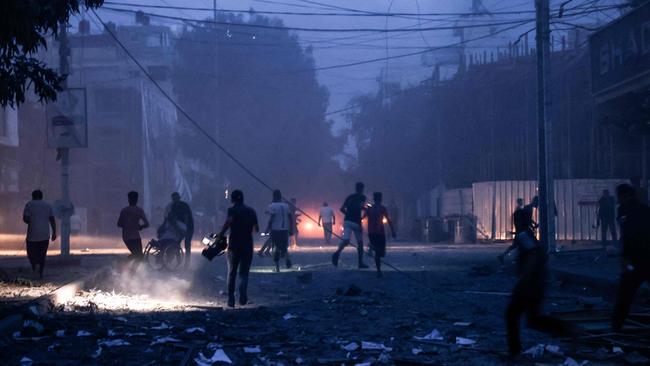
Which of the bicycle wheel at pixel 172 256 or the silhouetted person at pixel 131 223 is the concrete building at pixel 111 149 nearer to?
the bicycle wheel at pixel 172 256

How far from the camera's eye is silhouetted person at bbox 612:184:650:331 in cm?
892

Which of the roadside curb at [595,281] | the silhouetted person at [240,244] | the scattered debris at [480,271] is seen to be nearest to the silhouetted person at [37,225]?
the silhouetted person at [240,244]

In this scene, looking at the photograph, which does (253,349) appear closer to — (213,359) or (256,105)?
(213,359)

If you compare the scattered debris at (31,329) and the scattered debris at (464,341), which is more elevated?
the scattered debris at (31,329)

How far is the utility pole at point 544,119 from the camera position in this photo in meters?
21.9

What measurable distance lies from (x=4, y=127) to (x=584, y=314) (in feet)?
106

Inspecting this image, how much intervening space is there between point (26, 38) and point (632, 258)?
308 inches

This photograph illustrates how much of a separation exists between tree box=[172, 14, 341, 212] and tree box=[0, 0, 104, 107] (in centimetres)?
4418

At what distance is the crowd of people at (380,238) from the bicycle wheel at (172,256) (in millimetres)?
245

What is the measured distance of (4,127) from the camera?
3688 centimetres

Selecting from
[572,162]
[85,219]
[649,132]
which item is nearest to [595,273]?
[649,132]

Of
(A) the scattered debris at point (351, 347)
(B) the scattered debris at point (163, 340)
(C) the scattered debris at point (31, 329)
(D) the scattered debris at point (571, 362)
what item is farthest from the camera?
(C) the scattered debris at point (31, 329)

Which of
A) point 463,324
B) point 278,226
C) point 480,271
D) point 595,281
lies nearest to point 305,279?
point 278,226

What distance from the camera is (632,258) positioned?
30.2ft
